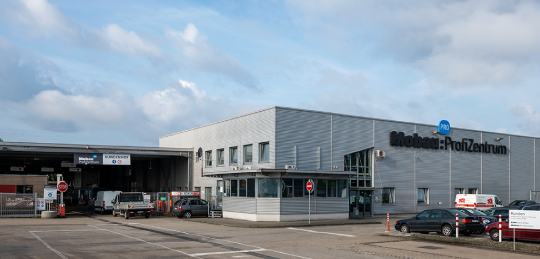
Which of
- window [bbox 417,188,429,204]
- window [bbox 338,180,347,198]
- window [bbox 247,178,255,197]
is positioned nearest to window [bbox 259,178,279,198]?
window [bbox 247,178,255,197]

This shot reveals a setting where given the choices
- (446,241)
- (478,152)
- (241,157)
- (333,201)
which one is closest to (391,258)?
(446,241)

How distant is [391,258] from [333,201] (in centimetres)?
1698

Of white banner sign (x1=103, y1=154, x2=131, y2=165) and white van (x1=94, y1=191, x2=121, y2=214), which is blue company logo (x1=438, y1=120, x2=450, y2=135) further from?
white van (x1=94, y1=191, x2=121, y2=214)

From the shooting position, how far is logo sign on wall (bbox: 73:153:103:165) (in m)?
39.5

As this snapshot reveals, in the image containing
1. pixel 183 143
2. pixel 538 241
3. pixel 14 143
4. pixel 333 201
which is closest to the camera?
pixel 538 241

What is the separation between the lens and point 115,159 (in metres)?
41.0

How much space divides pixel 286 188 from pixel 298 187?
99 cm

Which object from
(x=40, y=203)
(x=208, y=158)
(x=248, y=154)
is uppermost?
(x=248, y=154)

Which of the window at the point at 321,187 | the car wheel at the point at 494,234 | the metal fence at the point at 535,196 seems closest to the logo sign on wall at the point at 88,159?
the window at the point at 321,187

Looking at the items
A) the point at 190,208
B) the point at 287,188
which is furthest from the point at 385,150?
the point at 190,208

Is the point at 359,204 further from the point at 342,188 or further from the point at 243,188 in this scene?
the point at 243,188

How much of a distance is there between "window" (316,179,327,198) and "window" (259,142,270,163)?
3.84 meters

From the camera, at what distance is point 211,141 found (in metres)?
40.5

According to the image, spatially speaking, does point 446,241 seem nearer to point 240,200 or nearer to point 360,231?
point 360,231
